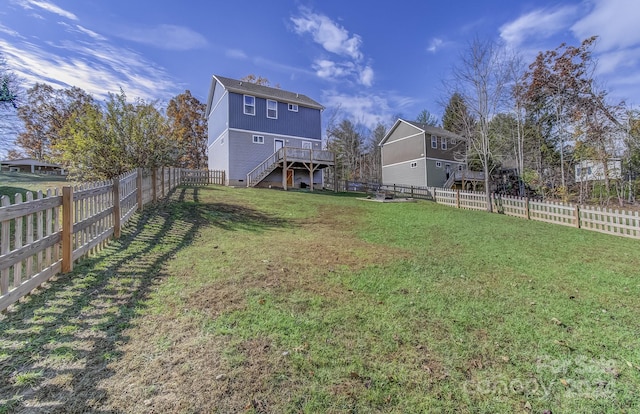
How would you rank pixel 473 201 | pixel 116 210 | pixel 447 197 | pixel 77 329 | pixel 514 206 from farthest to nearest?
pixel 447 197 → pixel 473 201 → pixel 514 206 → pixel 116 210 → pixel 77 329

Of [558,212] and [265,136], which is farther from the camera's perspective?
[265,136]

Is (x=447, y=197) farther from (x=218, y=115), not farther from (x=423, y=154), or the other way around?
(x=218, y=115)

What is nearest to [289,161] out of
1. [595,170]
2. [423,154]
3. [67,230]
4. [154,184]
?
[154,184]

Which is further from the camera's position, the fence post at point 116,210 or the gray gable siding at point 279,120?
the gray gable siding at point 279,120

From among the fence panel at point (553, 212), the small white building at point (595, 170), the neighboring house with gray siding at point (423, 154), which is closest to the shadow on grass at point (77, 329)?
the fence panel at point (553, 212)

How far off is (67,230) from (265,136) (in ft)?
64.7

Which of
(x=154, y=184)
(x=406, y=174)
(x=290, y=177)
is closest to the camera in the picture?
(x=154, y=184)

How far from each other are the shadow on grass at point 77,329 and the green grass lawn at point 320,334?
0.02m

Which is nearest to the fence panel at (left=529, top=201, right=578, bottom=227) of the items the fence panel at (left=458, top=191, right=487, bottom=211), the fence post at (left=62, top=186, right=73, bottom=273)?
the fence panel at (left=458, top=191, right=487, bottom=211)

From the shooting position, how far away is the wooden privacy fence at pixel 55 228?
10.1 feet

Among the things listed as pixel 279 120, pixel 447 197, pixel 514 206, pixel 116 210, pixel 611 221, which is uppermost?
pixel 279 120

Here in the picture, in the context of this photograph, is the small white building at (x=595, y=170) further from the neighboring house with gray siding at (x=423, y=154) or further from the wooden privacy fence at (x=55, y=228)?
the wooden privacy fence at (x=55, y=228)

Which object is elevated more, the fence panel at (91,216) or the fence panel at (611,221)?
the fence panel at (91,216)

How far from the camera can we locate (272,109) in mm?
23312
